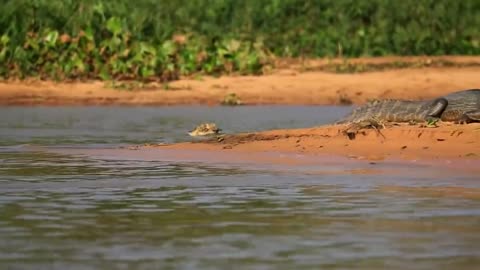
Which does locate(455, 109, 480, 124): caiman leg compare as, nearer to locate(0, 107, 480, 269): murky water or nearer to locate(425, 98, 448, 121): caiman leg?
locate(425, 98, 448, 121): caiman leg

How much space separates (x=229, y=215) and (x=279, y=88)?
14.0 metres

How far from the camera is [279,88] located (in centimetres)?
2284

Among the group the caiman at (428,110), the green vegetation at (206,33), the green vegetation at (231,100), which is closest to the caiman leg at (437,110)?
the caiman at (428,110)

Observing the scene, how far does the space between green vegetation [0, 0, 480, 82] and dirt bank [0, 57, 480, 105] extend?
0.53 m

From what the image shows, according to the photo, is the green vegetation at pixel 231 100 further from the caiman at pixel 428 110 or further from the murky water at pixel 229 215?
the murky water at pixel 229 215

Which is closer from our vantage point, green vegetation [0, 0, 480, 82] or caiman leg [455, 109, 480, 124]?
caiman leg [455, 109, 480, 124]

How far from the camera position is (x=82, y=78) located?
2353 cm

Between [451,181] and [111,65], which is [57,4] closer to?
[111,65]

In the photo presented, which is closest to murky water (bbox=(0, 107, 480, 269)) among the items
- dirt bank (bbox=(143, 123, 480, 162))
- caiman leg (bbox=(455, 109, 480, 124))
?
dirt bank (bbox=(143, 123, 480, 162))

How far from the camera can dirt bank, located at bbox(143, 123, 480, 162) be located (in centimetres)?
1273

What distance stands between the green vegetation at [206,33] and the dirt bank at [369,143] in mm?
9404

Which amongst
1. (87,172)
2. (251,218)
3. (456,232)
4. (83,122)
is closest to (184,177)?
(87,172)

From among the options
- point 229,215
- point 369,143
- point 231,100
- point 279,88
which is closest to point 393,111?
point 369,143

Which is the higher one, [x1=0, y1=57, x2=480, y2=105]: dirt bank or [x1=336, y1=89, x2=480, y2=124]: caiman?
[x1=336, y1=89, x2=480, y2=124]: caiman
